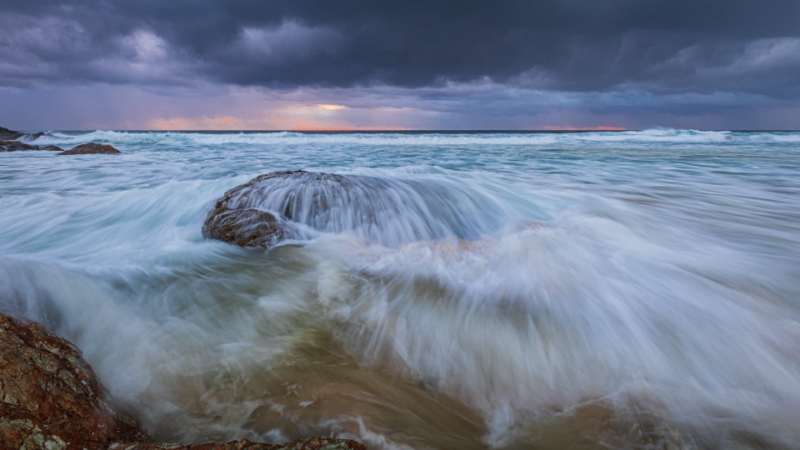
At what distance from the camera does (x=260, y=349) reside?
2.94 meters

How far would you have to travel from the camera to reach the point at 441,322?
3.30 meters

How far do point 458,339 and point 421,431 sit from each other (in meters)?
0.97

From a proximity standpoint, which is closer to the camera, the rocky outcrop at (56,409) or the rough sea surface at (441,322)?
the rocky outcrop at (56,409)

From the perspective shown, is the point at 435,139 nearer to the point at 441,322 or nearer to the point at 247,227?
the point at 247,227

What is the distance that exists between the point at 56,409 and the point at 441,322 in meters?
2.39

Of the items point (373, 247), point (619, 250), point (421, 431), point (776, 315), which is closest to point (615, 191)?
point (619, 250)

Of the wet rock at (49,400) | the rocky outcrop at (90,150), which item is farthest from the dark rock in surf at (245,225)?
the rocky outcrop at (90,150)

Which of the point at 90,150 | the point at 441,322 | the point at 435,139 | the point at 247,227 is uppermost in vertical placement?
the point at 90,150

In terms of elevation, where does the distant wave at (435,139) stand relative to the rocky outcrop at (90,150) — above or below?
below

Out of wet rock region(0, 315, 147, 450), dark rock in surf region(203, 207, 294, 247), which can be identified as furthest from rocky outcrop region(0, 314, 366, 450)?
dark rock in surf region(203, 207, 294, 247)

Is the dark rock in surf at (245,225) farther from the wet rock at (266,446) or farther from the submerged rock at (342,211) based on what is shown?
the wet rock at (266,446)

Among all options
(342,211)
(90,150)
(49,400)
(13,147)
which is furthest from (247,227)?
(13,147)

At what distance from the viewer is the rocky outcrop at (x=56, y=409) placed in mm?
1691

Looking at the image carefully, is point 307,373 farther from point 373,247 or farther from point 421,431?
point 373,247
